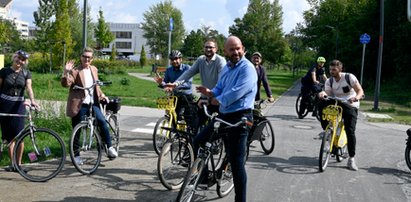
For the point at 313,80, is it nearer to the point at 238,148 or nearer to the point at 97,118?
the point at 97,118

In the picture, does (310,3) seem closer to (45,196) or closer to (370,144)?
(370,144)

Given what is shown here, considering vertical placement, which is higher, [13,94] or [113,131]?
[13,94]

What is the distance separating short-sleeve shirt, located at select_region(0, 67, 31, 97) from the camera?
5.92 meters

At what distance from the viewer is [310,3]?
55.7 m

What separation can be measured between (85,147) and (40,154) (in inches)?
25.5

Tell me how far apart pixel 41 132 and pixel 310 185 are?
12.4 ft

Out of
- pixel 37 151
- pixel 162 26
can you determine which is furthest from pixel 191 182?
pixel 162 26

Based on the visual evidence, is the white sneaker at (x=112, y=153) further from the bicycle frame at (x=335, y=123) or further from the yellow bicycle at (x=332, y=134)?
the bicycle frame at (x=335, y=123)

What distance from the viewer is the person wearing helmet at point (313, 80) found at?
12812 millimetres

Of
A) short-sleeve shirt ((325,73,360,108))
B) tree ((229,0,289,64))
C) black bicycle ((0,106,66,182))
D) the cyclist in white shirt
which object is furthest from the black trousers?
tree ((229,0,289,64))

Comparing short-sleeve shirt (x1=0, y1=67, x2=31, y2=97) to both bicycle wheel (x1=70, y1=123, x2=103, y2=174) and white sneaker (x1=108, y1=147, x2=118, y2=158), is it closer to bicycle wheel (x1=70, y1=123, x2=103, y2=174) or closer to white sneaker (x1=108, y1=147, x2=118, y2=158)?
bicycle wheel (x1=70, y1=123, x2=103, y2=174)

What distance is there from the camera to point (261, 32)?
53.1m

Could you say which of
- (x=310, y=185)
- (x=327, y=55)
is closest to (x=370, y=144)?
(x=310, y=185)

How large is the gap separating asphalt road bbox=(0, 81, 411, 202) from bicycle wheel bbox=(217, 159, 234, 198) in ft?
0.29
